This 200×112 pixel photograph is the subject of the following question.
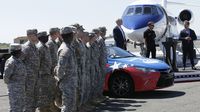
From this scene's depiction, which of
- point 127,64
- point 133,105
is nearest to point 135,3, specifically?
point 127,64

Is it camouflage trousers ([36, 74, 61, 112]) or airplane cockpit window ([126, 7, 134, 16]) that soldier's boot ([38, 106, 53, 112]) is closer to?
camouflage trousers ([36, 74, 61, 112])

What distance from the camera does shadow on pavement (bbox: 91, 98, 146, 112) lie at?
11970 mm

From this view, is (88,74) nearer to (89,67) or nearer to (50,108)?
(89,67)

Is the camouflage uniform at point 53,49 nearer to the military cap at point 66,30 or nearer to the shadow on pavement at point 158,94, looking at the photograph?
the military cap at point 66,30

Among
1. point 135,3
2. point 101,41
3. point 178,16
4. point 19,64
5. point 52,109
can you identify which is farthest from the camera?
point 178,16

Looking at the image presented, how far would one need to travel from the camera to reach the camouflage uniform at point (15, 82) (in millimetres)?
8789

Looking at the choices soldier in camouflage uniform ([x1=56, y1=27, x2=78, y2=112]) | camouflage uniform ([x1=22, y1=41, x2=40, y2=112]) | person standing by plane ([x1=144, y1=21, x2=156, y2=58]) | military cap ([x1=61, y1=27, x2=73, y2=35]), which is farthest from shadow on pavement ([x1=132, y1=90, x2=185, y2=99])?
military cap ([x1=61, y1=27, x2=73, y2=35])

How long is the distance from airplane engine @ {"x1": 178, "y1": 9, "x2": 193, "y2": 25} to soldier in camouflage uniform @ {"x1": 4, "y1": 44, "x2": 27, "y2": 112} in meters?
23.5

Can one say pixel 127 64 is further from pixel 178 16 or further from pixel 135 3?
pixel 178 16

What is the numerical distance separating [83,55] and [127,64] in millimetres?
3423

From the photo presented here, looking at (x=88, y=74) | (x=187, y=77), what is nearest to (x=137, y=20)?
(x=187, y=77)

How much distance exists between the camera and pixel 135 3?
87.6 feet

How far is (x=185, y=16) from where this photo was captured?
31422 millimetres

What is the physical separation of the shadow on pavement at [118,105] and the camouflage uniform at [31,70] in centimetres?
251
